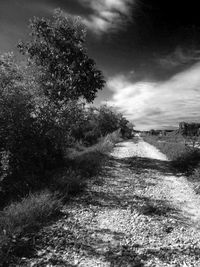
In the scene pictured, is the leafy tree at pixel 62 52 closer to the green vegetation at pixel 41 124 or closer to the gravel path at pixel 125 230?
the green vegetation at pixel 41 124

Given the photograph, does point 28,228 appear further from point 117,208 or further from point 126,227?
point 117,208

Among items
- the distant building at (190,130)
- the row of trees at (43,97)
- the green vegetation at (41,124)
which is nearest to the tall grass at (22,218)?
the green vegetation at (41,124)

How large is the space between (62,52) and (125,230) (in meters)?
15.7

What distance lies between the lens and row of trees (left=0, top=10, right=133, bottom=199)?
420 inches

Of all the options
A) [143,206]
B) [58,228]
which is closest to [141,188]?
[143,206]

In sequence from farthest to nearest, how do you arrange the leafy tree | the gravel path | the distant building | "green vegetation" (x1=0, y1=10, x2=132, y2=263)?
the distant building < the leafy tree < "green vegetation" (x1=0, y1=10, x2=132, y2=263) < the gravel path

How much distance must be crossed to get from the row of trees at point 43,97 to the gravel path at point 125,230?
3.04 metres

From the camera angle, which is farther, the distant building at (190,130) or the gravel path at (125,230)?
the distant building at (190,130)

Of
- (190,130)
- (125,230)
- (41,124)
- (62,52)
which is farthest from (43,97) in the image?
(190,130)

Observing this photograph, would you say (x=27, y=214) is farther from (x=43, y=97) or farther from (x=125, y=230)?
(x=43, y=97)

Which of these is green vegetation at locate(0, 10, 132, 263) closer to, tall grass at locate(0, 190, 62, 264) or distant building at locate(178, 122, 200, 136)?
tall grass at locate(0, 190, 62, 264)

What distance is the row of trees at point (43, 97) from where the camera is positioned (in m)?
10.7

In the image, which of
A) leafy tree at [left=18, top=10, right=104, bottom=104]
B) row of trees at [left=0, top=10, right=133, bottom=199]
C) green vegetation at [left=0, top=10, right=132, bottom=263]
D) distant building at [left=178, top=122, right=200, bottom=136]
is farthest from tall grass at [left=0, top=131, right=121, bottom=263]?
distant building at [left=178, top=122, right=200, bottom=136]

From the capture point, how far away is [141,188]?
1148cm
